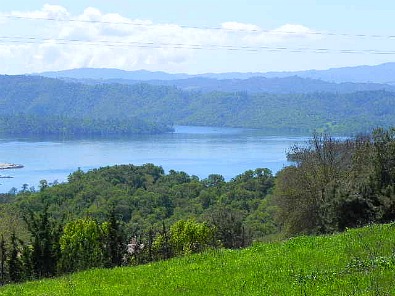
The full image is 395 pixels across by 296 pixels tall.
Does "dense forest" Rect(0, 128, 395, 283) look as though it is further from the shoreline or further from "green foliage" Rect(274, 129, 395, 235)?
the shoreline

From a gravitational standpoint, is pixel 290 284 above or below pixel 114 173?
above

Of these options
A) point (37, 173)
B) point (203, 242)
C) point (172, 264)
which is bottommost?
point (37, 173)

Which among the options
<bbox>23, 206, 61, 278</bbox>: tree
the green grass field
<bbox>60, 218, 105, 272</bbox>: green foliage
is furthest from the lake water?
the green grass field

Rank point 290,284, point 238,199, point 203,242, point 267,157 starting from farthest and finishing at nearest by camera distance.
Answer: point 267,157 < point 238,199 < point 203,242 < point 290,284

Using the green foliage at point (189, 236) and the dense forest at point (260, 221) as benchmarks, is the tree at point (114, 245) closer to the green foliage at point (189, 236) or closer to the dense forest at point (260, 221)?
the dense forest at point (260, 221)

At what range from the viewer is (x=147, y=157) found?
156250mm

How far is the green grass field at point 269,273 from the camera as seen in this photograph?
29.0 feet

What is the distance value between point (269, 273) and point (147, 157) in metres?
147

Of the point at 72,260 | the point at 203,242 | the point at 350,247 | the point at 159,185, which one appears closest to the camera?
the point at 350,247

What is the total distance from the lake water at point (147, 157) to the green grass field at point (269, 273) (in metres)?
101

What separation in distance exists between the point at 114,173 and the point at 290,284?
90.6 m

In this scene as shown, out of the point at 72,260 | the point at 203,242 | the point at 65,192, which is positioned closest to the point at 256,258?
the point at 72,260

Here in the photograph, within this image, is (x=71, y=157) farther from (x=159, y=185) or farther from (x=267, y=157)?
(x=159, y=185)

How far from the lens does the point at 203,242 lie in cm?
2870
